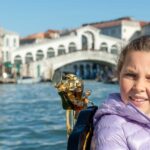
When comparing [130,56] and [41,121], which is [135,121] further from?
[41,121]

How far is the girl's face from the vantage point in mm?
665

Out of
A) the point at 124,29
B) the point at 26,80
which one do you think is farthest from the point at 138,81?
the point at 124,29

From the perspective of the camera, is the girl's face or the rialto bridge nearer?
the girl's face

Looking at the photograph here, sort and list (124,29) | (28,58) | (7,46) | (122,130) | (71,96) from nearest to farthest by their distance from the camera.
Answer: (122,130) < (71,96) < (28,58) < (7,46) < (124,29)

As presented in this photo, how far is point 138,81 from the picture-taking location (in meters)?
0.67

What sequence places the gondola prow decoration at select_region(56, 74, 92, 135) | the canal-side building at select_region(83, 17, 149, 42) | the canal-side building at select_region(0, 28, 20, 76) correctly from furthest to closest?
the canal-side building at select_region(83, 17, 149, 42), the canal-side building at select_region(0, 28, 20, 76), the gondola prow decoration at select_region(56, 74, 92, 135)

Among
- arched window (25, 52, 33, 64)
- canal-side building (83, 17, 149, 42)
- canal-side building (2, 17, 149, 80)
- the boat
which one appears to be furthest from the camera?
canal-side building (83, 17, 149, 42)

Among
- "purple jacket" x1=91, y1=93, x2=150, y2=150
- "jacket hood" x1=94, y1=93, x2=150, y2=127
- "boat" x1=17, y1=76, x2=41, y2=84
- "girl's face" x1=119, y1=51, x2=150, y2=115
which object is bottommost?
"boat" x1=17, y1=76, x2=41, y2=84

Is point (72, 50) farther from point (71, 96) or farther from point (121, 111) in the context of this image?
point (121, 111)

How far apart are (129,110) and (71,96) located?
0.23 meters

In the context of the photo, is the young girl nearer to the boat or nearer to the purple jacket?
the purple jacket

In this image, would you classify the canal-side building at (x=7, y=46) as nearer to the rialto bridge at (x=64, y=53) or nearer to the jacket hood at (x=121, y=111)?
the rialto bridge at (x=64, y=53)

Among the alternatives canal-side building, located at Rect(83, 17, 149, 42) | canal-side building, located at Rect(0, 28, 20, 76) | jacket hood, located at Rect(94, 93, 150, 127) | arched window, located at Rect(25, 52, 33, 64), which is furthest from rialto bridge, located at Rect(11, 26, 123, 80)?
jacket hood, located at Rect(94, 93, 150, 127)

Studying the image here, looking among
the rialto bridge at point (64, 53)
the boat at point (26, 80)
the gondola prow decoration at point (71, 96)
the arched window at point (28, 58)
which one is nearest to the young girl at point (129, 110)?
the gondola prow decoration at point (71, 96)
